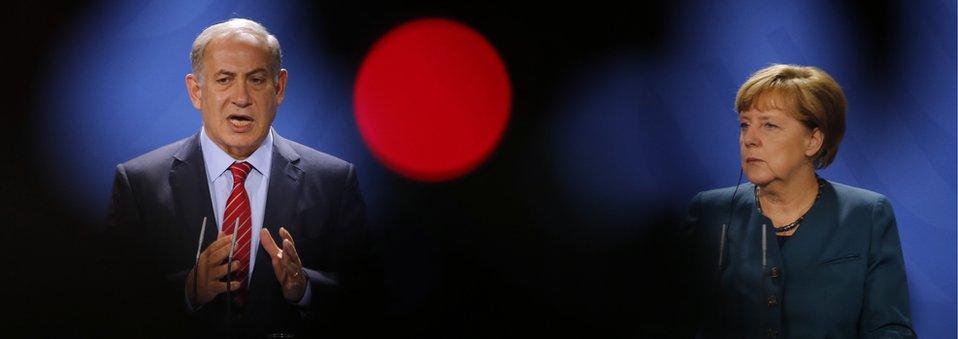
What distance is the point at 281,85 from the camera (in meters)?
2.73

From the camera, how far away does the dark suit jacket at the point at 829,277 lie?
8.65ft

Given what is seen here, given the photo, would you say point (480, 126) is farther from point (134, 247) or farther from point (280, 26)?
point (134, 247)

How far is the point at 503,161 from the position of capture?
9.66 ft

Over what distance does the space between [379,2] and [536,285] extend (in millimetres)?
970

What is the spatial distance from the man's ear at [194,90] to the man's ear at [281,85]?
0.21 meters

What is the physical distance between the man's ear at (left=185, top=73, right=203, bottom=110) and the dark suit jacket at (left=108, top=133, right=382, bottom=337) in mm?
105

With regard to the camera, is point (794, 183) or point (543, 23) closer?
point (794, 183)

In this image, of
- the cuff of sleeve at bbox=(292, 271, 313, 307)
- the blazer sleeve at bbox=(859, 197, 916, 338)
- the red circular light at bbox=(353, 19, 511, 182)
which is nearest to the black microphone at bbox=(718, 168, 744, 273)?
the blazer sleeve at bbox=(859, 197, 916, 338)

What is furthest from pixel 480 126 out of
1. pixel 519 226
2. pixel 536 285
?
pixel 536 285

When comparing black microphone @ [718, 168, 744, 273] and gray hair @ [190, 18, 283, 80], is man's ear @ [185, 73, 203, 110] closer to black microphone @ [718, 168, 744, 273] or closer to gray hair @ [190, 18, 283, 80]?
gray hair @ [190, 18, 283, 80]

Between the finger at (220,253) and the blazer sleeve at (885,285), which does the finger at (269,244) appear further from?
the blazer sleeve at (885,285)

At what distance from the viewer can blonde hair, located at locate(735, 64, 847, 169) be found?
104 inches

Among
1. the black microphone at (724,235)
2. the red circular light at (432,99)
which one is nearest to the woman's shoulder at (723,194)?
the black microphone at (724,235)

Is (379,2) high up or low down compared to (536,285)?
up
